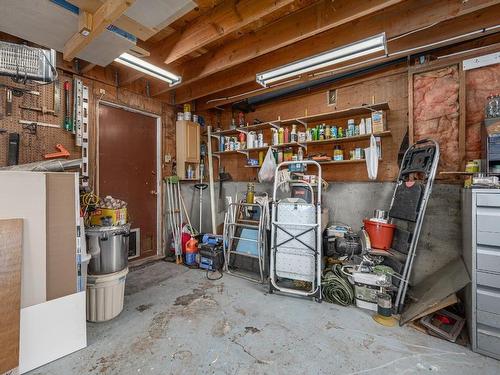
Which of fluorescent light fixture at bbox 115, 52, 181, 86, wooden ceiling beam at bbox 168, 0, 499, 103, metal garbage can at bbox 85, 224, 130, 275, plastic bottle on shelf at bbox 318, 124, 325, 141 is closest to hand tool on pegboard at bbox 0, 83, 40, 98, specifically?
fluorescent light fixture at bbox 115, 52, 181, 86

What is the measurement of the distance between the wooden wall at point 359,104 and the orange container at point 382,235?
0.72 meters

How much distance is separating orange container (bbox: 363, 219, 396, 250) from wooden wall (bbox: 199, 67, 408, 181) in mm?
719

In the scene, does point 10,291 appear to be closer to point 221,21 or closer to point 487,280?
point 221,21

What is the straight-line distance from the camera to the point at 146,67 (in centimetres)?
275

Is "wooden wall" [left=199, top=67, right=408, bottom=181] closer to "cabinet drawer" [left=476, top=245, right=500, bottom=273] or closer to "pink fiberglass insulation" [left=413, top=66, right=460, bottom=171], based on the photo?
"pink fiberglass insulation" [left=413, top=66, right=460, bottom=171]

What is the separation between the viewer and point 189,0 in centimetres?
174

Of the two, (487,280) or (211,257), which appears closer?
(487,280)

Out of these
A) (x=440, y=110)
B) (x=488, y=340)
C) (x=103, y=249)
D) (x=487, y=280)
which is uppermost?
(x=440, y=110)

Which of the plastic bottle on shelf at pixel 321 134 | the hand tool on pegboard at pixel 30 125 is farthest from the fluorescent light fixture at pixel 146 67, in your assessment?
the plastic bottle on shelf at pixel 321 134

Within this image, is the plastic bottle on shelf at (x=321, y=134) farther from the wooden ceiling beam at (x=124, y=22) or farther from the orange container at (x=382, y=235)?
the wooden ceiling beam at (x=124, y=22)

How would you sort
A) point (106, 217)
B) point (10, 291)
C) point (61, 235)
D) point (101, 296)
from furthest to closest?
point (106, 217) < point (101, 296) < point (61, 235) < point (10, 291)

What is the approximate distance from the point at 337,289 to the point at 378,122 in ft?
6.55

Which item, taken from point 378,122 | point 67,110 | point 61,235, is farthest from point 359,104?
point 67,110

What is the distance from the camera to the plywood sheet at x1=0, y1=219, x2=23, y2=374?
150 cm
